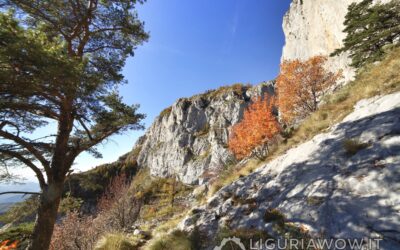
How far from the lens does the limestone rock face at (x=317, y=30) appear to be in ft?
107

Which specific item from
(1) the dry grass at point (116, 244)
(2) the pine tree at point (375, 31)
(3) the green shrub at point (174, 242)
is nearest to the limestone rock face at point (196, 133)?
(2) the pine tree at point (375, 31)

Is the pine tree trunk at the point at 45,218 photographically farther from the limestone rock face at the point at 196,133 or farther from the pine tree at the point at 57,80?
the limestone rock face at the point at 196,133

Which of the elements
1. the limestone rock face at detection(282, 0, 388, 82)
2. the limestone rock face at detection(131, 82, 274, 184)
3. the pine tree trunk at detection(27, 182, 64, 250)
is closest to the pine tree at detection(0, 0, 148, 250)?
the pine tree trunk at detection(27, 182, 64, 250)

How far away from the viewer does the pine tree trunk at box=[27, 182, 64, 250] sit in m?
6.58

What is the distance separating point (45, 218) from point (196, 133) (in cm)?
5851

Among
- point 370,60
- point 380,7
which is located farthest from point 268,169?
point 380,7

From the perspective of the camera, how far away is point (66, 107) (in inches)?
291

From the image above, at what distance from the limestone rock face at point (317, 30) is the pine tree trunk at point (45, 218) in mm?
30594

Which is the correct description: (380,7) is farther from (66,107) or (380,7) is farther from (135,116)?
(66,107)

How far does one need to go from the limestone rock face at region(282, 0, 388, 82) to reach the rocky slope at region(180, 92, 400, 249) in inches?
954

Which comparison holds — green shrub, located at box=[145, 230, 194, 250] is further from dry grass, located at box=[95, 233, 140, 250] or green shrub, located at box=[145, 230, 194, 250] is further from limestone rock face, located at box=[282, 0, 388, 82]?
limestone rock face, located at box=[282, 0, 388, 82]

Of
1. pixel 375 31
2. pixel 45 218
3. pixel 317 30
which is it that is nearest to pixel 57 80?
pixel 45 218

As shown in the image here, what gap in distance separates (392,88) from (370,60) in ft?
38.9

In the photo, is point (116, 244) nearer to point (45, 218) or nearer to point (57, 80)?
point (45, 218)
